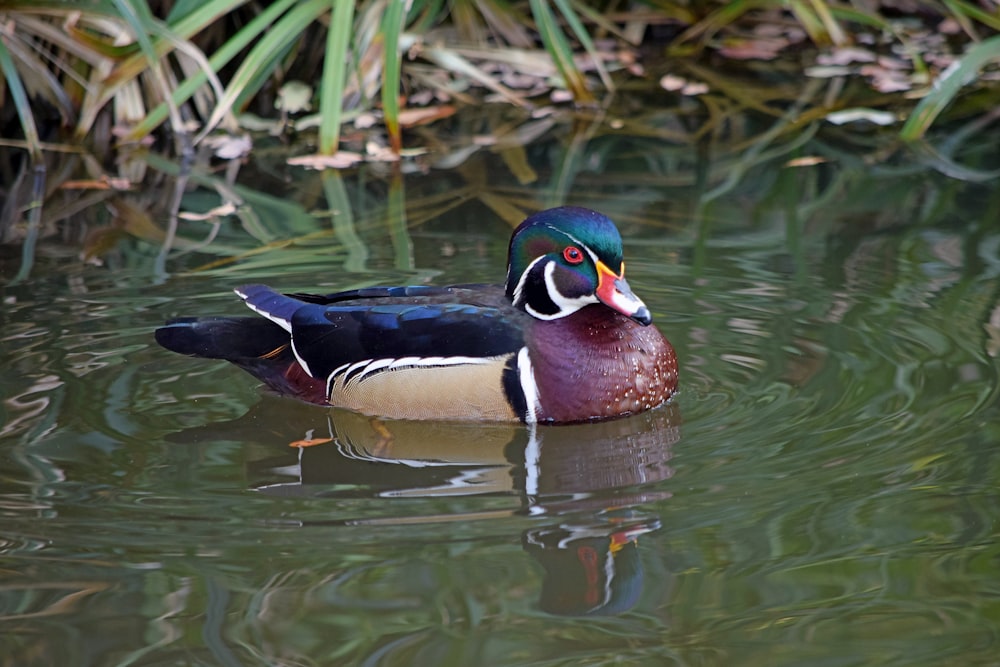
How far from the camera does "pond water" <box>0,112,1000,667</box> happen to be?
3410 mm

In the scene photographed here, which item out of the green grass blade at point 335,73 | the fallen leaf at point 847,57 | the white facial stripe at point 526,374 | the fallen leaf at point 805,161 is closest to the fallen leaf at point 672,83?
the fallen leaf at point 847,57

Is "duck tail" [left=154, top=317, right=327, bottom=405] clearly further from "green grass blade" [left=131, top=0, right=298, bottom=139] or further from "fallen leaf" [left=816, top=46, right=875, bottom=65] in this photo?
"fallen leaf" [left=816, top=46, right=875, bottom=65]

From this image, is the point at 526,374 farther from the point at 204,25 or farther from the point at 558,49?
the point at 204,25

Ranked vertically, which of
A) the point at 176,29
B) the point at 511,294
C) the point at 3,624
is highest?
the point at 176,29

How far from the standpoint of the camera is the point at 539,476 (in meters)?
4.30

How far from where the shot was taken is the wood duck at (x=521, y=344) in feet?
15.2

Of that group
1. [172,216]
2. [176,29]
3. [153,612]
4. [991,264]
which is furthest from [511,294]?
[176,29]

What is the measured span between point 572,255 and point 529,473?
746mm

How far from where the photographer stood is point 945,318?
17.0ft

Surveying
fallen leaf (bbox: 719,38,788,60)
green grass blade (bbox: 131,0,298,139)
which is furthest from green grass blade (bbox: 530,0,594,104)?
fallen leaf (bbox: 719,38,788,60)

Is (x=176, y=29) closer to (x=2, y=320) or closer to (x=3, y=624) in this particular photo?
(x=2, y=320)

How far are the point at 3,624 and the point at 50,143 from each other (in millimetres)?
5202

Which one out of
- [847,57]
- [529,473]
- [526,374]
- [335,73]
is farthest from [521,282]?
[847,57]

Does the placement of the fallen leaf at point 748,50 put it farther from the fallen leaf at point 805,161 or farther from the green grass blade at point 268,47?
the green grass blade at point 268,47
